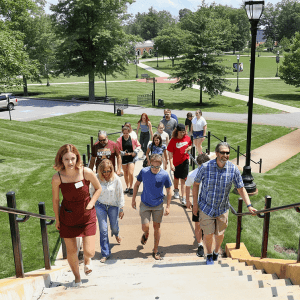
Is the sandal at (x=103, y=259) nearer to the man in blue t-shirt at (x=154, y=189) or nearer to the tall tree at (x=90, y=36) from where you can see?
the man in blue t-shirt at (x=154, y=189)

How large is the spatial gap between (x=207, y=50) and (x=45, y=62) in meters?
19.5

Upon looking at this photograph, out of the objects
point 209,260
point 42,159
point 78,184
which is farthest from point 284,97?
point 78,184

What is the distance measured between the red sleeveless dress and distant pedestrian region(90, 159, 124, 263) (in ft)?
3.21

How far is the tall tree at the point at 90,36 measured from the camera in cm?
3023

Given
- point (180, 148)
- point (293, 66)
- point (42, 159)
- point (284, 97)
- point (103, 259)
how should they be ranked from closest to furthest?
1. point (103, 259)
2. point (180, 148)
3. point (42, 159)
4. point (293, 66)
5. point (284, 97)

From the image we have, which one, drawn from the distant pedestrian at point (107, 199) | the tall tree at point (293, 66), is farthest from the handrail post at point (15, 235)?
the tall tree at point (293, 66)

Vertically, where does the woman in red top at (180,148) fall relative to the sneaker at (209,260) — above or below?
above

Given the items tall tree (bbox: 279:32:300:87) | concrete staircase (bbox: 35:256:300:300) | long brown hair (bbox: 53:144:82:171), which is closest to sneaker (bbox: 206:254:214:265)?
concrete staircase (bbox: 35:256:300:300)

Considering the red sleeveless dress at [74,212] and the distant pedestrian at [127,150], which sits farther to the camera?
the distant pedestrian at [127,150]

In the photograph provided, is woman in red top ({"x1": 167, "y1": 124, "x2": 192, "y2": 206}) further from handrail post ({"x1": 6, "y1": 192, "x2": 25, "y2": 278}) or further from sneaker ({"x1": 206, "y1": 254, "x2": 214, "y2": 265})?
handrail post ({"x1": 6, "y1": 192, "x2": 25, "y2": 278})

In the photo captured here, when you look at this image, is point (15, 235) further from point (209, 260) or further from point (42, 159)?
point (42, 159)

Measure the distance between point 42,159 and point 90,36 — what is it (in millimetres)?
20619

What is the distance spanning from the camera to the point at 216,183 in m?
4.82

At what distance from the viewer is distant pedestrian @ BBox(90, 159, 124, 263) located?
5.36m
